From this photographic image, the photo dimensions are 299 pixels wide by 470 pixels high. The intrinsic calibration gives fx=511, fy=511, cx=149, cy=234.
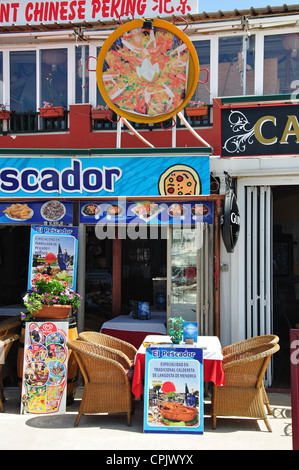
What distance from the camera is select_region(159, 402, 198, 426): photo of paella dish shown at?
216 inches

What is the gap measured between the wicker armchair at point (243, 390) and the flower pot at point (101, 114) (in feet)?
18.5

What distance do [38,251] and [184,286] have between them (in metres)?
2.14

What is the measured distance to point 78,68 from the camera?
10.1 metres

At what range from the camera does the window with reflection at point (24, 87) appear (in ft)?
33.5

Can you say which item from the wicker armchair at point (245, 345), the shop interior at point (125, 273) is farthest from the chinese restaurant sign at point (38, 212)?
the wicker armchair at point (245, 345)

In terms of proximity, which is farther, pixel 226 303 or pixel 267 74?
pixel 267 74

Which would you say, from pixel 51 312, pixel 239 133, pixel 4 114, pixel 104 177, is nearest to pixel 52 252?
pixel 51 312

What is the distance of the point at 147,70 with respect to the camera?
7082mm

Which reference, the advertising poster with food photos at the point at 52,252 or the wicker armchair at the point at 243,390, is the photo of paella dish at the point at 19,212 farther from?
the wicker armchair at the point at 243,390

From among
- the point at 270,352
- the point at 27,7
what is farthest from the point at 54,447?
the point at 27,7

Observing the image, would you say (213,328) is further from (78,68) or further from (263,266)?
(78,68)

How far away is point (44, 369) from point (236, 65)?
21.7 ft

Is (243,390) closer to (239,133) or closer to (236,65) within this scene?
(239,133)
